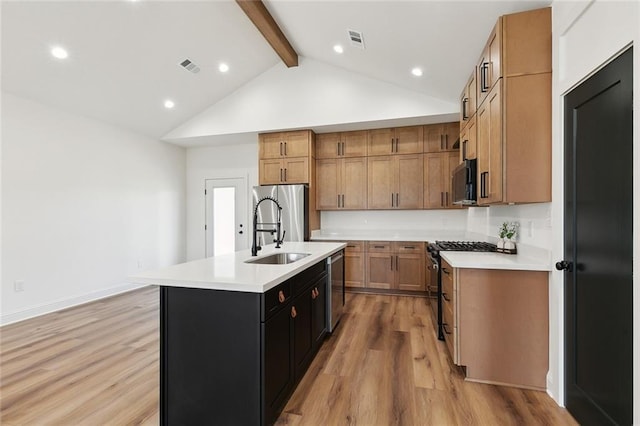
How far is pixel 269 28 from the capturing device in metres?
3.67

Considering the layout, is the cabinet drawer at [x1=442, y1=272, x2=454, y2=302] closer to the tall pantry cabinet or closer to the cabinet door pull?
the tall pantry cabinet

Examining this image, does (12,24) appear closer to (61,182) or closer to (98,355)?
(61,182)

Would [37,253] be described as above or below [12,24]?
below

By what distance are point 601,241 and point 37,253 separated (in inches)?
213

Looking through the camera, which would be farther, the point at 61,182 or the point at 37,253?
→ the point at 61,182

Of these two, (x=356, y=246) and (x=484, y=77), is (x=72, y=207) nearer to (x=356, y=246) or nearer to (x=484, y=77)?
(x=356, y=246)

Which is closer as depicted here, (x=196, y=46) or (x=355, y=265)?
(x=196, y=46)

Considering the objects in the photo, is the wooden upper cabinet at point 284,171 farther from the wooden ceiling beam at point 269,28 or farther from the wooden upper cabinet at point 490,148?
the wooden upper cabinet at point 490,148

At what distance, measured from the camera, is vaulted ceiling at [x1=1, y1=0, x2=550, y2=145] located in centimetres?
274

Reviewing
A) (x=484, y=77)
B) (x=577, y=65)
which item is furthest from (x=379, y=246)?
(x=577, y=65)

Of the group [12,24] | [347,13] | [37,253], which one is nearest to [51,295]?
[37,253]

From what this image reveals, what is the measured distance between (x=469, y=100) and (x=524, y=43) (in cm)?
112

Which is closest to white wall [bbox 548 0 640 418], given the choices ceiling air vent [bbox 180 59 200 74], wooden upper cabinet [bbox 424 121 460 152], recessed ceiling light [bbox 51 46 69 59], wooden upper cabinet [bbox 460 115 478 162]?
wooden upper cabinet [bbox 460 115 478 162]

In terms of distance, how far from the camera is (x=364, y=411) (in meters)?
1.90
